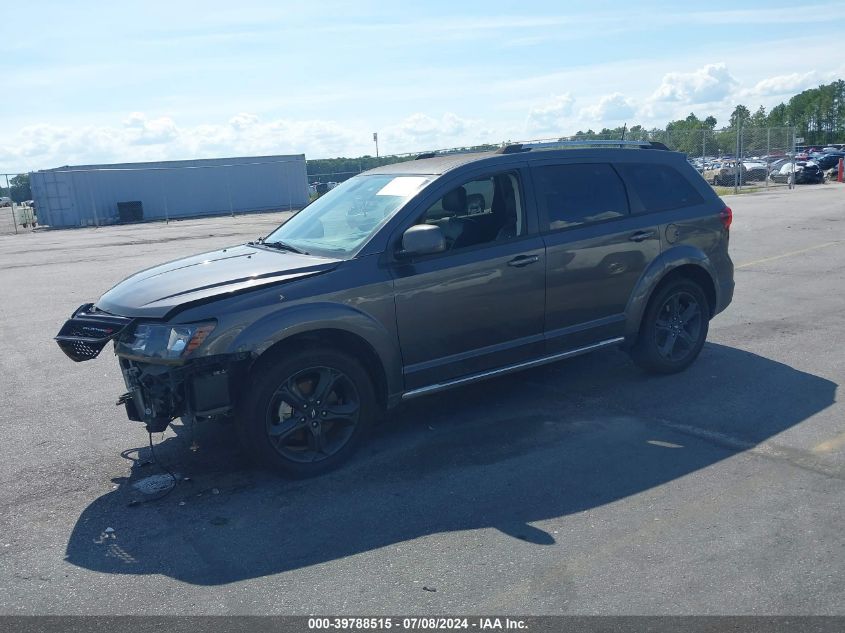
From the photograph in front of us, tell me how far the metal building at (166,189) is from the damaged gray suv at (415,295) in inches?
1285

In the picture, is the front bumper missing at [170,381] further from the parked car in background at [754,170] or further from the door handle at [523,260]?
the parked car in background at [754,170]

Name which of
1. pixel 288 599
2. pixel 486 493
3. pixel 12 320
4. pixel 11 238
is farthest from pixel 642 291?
pixel 11 238

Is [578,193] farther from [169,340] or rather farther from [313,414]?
[169,340]

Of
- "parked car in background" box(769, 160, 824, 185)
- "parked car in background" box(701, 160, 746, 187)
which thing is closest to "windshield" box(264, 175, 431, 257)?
"parked car in background" box(701, 160, 746, 187)

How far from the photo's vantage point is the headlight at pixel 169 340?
15.5 feet

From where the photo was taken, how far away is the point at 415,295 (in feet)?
17.8

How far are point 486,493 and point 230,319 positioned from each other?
5.97ft

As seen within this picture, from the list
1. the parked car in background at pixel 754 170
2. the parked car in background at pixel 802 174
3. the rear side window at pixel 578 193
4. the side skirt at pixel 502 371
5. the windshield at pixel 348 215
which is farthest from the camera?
the parked car in background at pixel 802 174

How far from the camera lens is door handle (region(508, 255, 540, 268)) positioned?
19.2 feet

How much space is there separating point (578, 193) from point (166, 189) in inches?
1463

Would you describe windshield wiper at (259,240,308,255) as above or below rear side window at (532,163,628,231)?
below

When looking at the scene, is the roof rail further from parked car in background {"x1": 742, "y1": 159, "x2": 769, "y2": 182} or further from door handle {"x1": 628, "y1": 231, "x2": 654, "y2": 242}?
parked car in background {"x1": 742, "y1": 159, "x2": 769, "y2": 182}

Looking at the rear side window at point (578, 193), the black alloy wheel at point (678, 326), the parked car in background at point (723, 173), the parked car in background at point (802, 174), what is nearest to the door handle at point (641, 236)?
the rear side window at point (578, 193)

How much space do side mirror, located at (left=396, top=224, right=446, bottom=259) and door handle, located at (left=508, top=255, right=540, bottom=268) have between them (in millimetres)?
709
